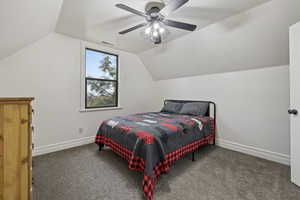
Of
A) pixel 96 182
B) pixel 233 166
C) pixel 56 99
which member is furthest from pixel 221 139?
pixel 56 99

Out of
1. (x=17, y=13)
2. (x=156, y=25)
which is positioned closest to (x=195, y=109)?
(x=156, y=25)

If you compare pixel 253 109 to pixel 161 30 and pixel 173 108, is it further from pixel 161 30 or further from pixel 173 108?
pixel 161 30

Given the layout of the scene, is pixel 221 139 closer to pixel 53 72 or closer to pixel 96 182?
pixel 96 182

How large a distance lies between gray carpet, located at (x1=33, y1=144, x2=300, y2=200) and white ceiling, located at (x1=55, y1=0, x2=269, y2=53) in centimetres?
232

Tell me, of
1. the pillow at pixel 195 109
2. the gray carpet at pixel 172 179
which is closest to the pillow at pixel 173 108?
the pillow at pixel 195 109

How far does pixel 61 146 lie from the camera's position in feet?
8.54

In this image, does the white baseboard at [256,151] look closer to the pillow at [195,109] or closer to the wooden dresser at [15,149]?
the pillow at [195,109]

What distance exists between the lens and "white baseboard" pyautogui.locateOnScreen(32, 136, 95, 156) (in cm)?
236

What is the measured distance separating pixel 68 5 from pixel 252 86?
10.9 feet

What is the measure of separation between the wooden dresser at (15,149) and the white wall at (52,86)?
1.71 meters

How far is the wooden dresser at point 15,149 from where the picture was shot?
93 centimetres

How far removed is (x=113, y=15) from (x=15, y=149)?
208cm

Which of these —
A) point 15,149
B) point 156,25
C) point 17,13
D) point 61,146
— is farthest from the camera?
point 61,146

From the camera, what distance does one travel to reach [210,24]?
228 centimetres
